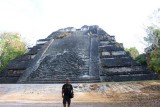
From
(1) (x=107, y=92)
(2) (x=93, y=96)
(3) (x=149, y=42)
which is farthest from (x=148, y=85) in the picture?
(3) (x=149, y=42)

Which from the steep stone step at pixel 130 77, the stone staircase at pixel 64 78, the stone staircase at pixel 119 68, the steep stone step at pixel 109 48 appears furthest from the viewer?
the steep stone step at pixel 109 48

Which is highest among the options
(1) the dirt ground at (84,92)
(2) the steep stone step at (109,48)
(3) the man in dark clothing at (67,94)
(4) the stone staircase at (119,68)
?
(2) the steep stone step at (109,48)

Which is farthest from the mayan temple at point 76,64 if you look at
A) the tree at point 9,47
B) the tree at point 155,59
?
the tree at point 9,47

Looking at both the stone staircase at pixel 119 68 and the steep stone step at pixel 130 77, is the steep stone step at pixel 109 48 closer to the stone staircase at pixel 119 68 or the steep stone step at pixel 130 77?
the stone staircase at pixel 119 68

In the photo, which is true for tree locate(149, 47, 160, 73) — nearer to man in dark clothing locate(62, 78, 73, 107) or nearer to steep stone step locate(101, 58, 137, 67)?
steep stone step locate(101, 58, 137, 67)

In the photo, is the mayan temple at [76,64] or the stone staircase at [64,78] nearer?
the stone staircase at [64,78]

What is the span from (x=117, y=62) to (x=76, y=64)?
13.5 feet

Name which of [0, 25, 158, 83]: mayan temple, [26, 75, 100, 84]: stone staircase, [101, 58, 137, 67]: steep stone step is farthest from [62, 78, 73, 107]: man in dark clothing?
[101, 58, 137, 67]: steep stone step

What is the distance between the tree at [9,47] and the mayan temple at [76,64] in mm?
9504

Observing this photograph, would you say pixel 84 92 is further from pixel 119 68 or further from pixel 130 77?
pixel 119 68

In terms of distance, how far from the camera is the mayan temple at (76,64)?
88.7 feet

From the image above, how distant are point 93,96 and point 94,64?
10675mm

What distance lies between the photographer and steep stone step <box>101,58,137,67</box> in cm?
2841

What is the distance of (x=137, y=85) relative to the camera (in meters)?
21.8
